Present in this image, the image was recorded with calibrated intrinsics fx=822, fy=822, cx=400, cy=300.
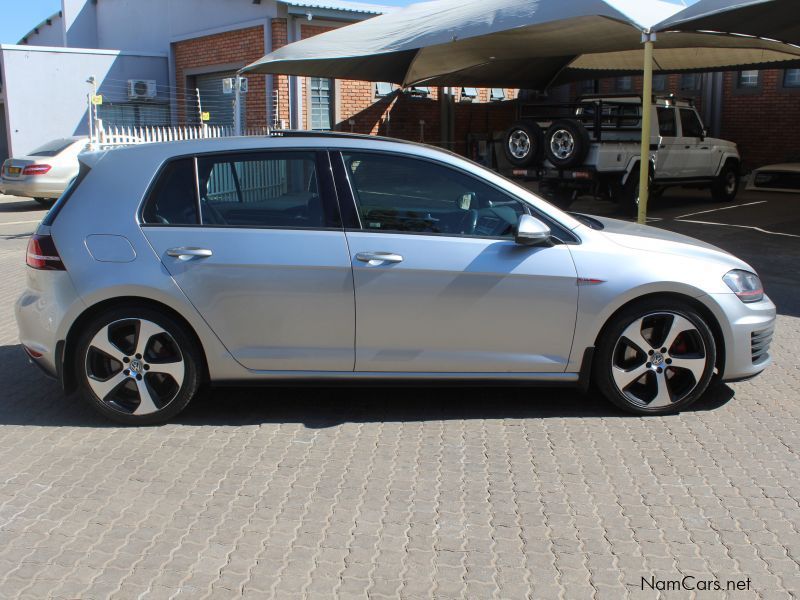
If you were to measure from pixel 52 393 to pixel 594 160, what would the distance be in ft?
36.6

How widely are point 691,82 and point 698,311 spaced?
19.1m

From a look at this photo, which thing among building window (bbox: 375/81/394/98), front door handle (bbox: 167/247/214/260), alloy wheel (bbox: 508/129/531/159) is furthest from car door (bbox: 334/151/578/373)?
→ building window (bbox: 375/81/394/98)

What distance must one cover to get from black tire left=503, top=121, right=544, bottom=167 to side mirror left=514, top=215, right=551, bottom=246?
10.6 m

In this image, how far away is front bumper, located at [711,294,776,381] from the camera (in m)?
4.86

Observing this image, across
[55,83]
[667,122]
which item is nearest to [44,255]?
[667,122]

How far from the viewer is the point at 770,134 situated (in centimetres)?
2069

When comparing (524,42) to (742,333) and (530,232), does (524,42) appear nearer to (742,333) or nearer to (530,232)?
(742,333)

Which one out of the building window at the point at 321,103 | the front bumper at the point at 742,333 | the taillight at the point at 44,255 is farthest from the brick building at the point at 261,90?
the front bumper at the point at 742,333

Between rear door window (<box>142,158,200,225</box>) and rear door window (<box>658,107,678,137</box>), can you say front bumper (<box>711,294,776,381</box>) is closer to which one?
rear door window (<box>142,158,200,225</box>)

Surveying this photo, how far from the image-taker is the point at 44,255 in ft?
15.4

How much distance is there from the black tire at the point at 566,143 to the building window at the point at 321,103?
19.2 feet

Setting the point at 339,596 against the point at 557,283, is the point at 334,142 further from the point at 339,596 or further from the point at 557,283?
the point at 339,596

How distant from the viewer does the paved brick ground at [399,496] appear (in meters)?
3.22

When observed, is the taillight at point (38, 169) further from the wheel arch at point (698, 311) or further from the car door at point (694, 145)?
the wheel arch at point (698, 311)
